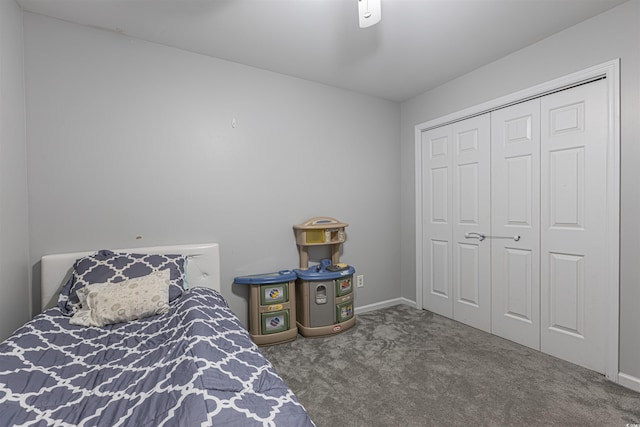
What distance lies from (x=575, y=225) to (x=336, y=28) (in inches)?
90.1

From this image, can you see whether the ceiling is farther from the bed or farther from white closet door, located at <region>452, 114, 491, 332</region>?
the bed

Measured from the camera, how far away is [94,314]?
5.43 ft

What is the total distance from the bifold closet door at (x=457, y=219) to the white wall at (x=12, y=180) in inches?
137

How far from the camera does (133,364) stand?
1.22 metres

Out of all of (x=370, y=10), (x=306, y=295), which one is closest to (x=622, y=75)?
(x=370, y=10)

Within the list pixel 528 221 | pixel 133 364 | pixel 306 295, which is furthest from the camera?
pixel 306 295

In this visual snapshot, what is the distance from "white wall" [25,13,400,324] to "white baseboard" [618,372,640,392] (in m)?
2.03

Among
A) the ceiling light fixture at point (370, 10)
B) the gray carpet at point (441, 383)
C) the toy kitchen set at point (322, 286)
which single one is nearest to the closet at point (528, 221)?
the gray carpet at point (441, 383)

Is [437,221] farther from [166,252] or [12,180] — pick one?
[12,180]

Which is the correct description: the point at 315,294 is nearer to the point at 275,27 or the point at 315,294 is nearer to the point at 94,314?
the point at 94,314

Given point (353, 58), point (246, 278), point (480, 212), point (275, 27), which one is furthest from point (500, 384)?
point (275, 27)

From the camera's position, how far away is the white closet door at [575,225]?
2043mm

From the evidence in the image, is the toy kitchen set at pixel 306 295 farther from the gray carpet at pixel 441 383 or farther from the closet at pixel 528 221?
the closet at pixel 528 221

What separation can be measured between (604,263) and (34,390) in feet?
10.3
